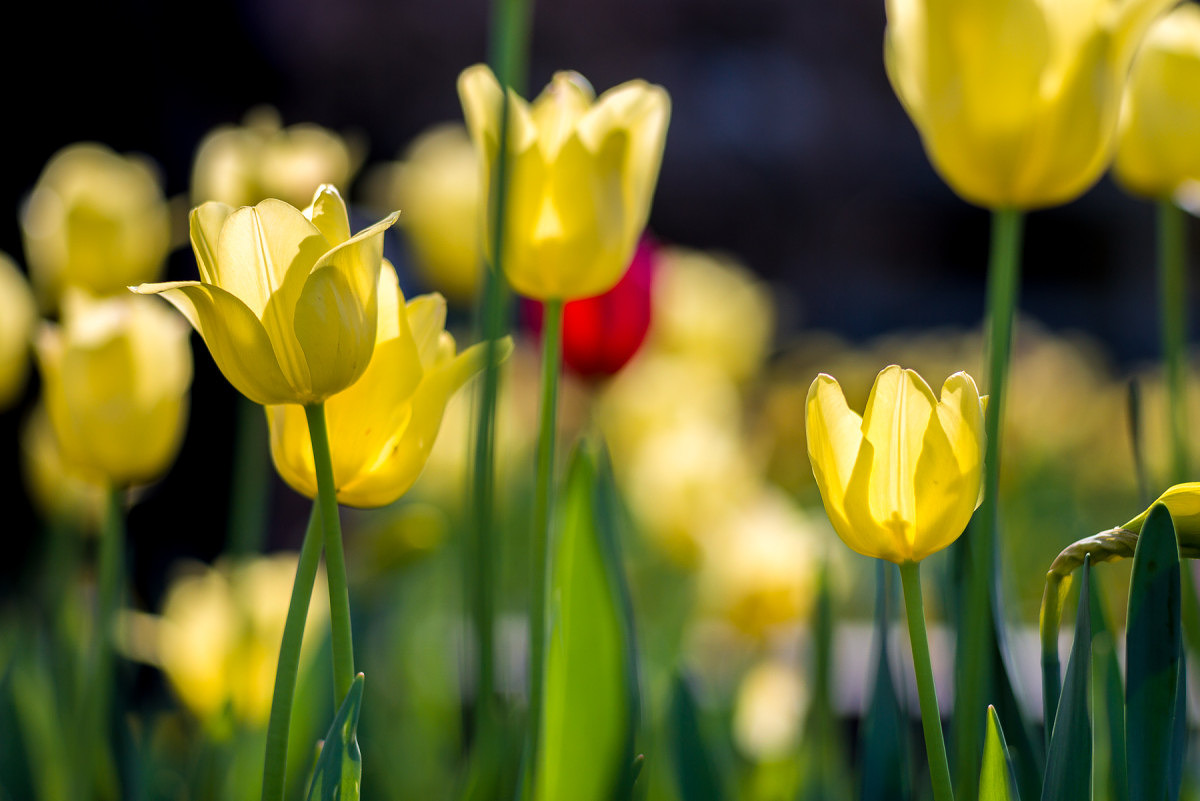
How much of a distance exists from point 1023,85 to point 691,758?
0.29 m

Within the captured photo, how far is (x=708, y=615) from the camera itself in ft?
3.18

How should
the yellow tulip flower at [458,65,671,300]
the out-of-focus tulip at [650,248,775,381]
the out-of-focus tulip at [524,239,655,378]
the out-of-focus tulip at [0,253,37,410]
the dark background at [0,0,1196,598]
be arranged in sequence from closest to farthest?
1. the yellow tulip flower at [458,65,671,300]
2. the out-of-focus tulip at [0,253,37,410]
3. the out-of-focus tulip at [524,239,655,378]
4. the out-of-focus tulip at [650,248,775,381]
5. the dark background at [0,0,1196,598]

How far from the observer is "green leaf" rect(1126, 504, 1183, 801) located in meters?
0.25

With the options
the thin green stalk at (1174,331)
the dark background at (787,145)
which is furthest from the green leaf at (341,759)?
the dark background at (787,145)

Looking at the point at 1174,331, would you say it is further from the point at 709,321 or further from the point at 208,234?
the point at 709,321

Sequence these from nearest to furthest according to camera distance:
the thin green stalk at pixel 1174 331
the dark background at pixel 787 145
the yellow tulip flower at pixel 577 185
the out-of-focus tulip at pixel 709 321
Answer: the yellow tulip flower at pixel 577 185 → the thin green stalk at pixel 1174 331 → the out-of-focus tulip at pixel 709 321 → the dark background at pixel 787 145

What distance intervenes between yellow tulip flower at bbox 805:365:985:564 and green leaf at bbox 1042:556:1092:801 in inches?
1.5

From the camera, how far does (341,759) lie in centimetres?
26

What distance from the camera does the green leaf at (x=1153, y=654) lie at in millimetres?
250

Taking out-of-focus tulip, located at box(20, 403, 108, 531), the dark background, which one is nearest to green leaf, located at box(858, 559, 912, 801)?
out-of-focus tulip, located at box(20, 403, 108, 531)

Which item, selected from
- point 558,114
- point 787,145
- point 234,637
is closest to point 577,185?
point 558,114

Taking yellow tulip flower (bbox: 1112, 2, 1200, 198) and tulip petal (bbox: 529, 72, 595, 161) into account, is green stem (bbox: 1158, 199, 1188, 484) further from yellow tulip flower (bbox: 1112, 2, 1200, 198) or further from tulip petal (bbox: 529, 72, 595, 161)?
tulip petal (bbox: 529, 72, 595, 161)

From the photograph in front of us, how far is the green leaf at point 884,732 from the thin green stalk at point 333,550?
0.19 meters

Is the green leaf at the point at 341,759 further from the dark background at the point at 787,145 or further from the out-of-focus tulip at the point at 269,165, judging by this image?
the dark background at the point at 787,145
